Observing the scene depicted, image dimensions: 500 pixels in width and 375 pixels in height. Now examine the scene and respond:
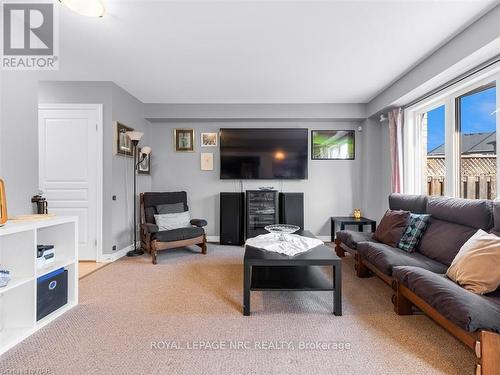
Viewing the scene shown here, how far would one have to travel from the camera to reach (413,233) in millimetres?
2639

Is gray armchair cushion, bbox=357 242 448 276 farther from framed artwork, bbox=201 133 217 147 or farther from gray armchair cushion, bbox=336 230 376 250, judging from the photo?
framed artwork, bbox=201 133 217 147

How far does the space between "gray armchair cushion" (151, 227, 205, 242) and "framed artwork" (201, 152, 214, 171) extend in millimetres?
1322

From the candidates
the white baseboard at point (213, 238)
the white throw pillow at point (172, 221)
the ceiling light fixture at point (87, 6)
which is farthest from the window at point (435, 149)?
the ceiling light fixture at point (87, 6)

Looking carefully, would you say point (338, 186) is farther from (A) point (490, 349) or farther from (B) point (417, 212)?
(A) point (490, 349)

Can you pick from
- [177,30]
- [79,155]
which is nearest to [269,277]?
[177,30]

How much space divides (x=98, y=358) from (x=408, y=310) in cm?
230

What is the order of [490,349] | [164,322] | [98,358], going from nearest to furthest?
[490,349] < [98,358] < [164,322]

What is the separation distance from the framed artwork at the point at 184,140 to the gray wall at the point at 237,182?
0.27 ft

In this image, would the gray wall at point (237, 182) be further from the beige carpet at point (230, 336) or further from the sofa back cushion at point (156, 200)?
the beige carpet at point (230, 336)

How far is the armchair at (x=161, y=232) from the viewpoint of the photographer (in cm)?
341

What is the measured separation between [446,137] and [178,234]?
373 centimetres

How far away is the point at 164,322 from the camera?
1933 millimetres

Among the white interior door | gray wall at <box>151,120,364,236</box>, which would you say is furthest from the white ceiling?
gray wall at <box>151,120,364,236</box>

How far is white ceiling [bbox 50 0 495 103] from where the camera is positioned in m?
1.99
